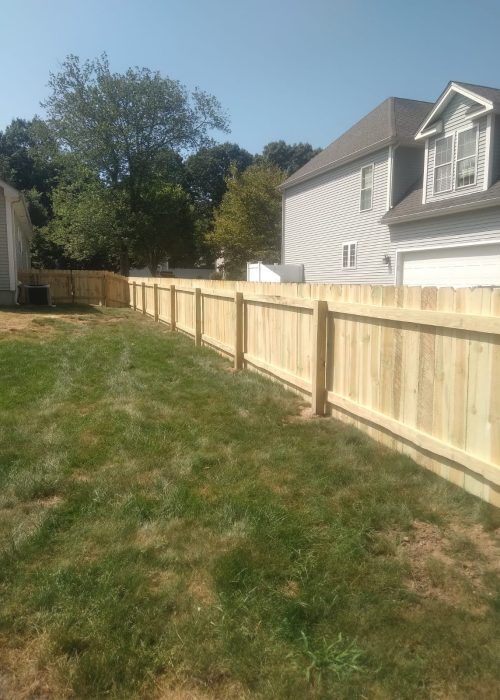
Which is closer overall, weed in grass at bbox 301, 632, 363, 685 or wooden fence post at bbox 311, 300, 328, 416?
weed in grass at bbox 301, 632, 363, 685

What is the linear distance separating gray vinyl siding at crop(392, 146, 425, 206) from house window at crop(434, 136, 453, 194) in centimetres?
177

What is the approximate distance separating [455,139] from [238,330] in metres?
9.81

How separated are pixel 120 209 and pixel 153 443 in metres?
31.4

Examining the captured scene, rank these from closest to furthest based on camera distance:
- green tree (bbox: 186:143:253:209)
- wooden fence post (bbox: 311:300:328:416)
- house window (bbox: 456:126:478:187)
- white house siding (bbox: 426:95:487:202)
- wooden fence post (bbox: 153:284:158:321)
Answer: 1. wooden fence post (bbox: 311:300:328:416)
2. white house siding (bbox: 426:95:487:202)
3. house window (bbox: 456:126:478:187)
4. wooden fence post (bbox: 153:284:158:321)
5. green tree (bbox: 186:143:253:209)

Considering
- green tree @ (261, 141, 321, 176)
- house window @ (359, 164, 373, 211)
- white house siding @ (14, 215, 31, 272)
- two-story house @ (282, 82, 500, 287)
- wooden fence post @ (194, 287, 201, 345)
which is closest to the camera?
wooden fence post @ (194, 287, 201, 345)

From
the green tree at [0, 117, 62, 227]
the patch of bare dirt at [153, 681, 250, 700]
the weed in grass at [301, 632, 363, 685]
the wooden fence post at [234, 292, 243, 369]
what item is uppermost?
the green tree at [0, 117, 62, 227]

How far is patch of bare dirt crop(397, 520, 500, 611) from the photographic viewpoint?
7.92ft

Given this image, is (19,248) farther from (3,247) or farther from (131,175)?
(131,175)

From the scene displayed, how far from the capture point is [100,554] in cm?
275

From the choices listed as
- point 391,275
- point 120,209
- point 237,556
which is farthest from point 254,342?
point 120,209

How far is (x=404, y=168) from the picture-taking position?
16.3 metres

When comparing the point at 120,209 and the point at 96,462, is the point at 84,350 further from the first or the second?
the point at 120,209

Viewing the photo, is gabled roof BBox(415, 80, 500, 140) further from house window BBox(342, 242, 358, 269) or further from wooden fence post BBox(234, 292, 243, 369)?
wooden fence post BBox(234, 292, 243, 369)

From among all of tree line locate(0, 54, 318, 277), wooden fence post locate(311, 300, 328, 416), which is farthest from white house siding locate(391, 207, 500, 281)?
tree line locate(0, 54, 318, 277)
